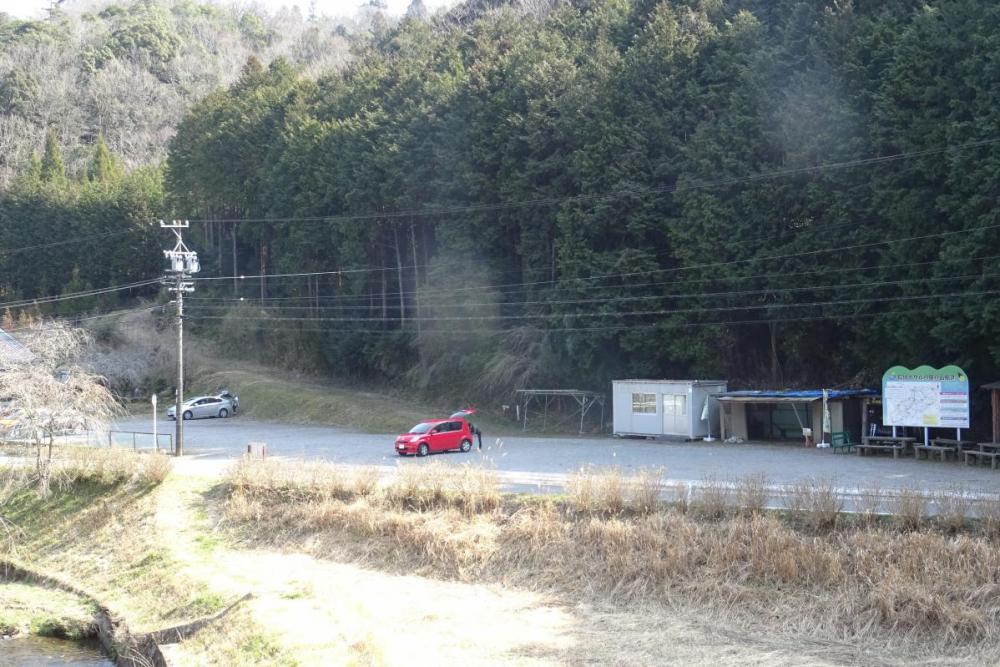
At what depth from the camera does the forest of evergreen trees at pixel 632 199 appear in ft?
98.2

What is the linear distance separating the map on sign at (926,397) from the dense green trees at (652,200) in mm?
1996

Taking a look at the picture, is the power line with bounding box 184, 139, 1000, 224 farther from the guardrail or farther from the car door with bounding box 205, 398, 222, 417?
the guardrail

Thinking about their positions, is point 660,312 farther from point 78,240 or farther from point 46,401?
point 78,240

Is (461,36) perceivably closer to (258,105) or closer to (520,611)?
(258,105)

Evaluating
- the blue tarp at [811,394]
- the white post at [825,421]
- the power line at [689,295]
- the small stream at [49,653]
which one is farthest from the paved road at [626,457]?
the small stream at [49,653]

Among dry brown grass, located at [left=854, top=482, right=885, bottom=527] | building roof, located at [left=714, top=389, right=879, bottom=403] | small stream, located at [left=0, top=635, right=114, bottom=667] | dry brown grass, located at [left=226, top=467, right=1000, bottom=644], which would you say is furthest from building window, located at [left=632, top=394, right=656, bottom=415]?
small stream, located at [left=0, top=635, right=114, bottom=667]

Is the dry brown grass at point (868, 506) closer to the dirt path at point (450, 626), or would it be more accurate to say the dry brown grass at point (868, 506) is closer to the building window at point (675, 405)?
the dirt path at point (450, 626)

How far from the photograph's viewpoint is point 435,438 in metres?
30.5

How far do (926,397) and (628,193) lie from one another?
15.0m

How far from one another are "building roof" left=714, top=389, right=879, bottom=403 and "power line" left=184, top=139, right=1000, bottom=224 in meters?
7.47

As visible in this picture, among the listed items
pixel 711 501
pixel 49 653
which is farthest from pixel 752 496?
pixel 49 653

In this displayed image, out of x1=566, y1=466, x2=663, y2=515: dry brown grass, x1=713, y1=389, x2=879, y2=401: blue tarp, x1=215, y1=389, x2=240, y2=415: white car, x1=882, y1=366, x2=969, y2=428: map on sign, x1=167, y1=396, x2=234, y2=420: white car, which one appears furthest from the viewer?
x1=215, y1=389, x2=240, y2=415: white car

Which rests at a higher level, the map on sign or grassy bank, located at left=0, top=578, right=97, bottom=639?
the map on sign

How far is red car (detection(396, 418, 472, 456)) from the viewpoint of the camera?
1179 inches
